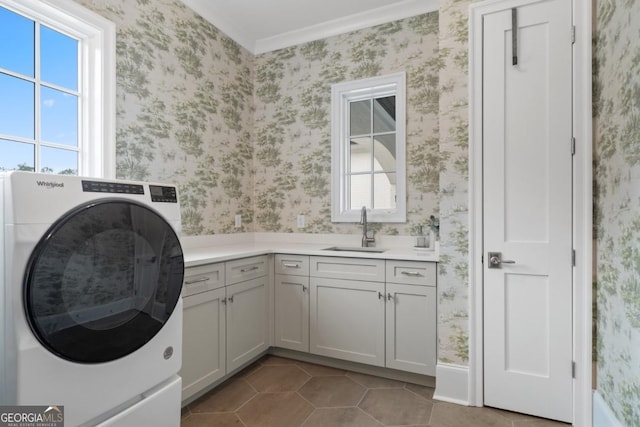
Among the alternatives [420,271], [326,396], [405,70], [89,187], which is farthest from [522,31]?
[326,396]

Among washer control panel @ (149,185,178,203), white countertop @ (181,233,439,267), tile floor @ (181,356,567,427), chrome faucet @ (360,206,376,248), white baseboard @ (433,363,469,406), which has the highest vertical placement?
washer control panel @ (149,185,178,203)

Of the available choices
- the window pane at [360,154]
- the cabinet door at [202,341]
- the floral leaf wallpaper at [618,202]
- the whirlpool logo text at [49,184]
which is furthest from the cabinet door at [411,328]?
the whirlpool logo text at [49,184]

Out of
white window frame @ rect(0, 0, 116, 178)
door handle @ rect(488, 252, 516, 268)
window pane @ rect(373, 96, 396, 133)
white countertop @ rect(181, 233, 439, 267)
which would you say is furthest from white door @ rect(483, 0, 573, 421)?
white window frame @ rect(0, 0, 116, 178)

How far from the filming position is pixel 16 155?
1.80m

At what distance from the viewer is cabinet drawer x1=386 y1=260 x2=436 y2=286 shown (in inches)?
86.5

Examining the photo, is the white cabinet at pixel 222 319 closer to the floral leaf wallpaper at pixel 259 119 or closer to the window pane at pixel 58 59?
the floral leaf wallpaper at pixel 259 119

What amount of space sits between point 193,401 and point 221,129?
2.15 m

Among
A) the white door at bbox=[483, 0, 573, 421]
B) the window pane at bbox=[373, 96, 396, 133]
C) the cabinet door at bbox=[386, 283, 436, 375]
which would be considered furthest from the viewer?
the window pane at bbox=[373, 96, 396, 133]

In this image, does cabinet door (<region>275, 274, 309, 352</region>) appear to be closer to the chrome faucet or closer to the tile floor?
the tile floor

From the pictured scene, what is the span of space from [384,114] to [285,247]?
1483 mm

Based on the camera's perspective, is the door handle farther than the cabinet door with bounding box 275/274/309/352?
No

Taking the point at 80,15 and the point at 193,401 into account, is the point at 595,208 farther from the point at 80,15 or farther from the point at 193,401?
the point at 80,15

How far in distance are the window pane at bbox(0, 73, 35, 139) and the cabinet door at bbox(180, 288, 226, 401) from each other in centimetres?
127

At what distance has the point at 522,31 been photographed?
194 cm
